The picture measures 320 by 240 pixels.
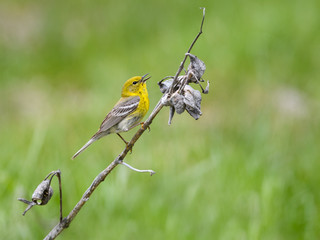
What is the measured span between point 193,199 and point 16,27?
16.3 ft

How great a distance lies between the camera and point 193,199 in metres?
4.00

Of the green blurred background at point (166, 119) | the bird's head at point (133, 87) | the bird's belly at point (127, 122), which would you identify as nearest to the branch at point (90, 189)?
the bird's belly at point (127, 122)

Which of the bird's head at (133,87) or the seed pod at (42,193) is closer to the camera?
the seed pod at (42,193)

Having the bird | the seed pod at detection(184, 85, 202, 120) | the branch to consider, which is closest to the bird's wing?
the bird

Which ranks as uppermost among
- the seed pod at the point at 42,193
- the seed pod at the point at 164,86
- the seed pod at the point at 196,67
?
the seed pod at the point at 196,67

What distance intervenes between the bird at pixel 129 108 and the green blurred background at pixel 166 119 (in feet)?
3.49

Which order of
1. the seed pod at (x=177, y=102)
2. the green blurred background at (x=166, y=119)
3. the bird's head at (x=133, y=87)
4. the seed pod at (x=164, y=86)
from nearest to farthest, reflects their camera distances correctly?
Answer: the seed pod at (x=177, y=102)
the seed pod at (x=164, y=86)
the bird's head at (x=133, y=87)
the green blurred background at (x=166, y=119)

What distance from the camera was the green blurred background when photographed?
3787 millimetres

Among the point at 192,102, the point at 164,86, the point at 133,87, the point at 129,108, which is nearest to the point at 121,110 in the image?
the point at 129,108

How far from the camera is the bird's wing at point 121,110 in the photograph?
8.74 feet

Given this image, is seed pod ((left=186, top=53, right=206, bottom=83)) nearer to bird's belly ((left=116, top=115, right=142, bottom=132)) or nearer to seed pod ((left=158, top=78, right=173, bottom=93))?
seed pod ((left=158, top=78, right=173, bottom=93))

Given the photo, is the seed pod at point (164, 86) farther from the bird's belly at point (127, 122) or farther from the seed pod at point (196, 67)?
the bird's belly at point (127, 122)

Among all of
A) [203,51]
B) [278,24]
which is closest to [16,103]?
[203,51]

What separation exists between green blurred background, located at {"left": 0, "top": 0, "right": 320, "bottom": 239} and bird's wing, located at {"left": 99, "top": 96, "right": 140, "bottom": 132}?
109cm
